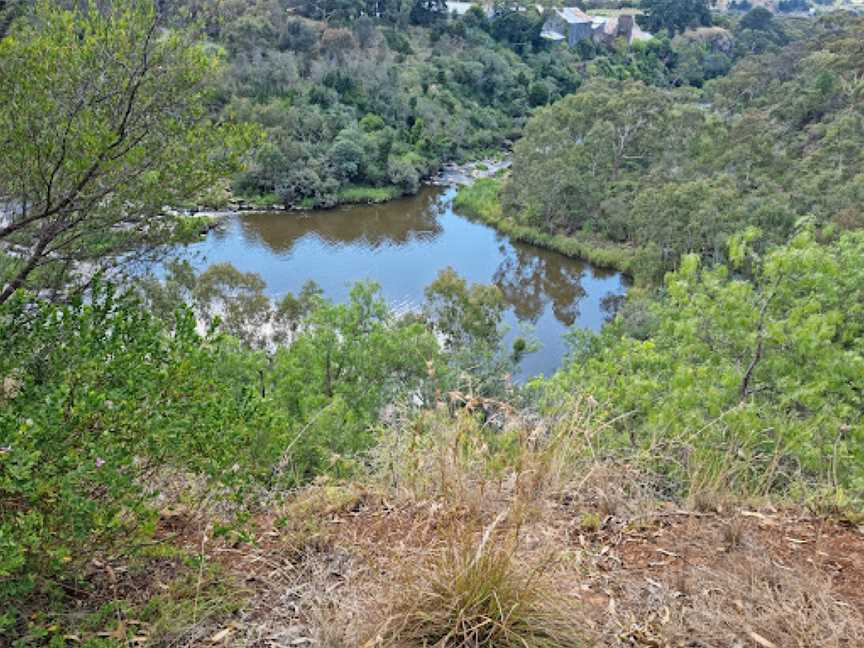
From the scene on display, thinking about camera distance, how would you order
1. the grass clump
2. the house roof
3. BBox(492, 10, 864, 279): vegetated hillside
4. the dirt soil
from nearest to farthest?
1. the grass clump
2. the dirt soil
3. BBox(492, 10, 864, 279): vegetated hillside
4. the house roof

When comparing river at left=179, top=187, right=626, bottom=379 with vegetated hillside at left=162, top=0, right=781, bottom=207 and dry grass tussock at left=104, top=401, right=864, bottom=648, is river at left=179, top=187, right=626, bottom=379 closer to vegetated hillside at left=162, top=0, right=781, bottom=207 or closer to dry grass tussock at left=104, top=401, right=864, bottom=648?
vegetated hillside at left=162, top=0, right=781, bottom=207

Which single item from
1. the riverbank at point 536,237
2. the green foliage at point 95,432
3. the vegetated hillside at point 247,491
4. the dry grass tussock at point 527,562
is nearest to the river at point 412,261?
the riverbank at point 536,237

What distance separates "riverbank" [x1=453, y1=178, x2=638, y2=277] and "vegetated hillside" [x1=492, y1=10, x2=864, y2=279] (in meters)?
0.52

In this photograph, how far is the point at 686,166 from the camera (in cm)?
2592

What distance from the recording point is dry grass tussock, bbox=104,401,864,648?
78.9 inches

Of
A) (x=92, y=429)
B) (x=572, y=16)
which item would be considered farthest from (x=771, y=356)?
(x=572, y=16)

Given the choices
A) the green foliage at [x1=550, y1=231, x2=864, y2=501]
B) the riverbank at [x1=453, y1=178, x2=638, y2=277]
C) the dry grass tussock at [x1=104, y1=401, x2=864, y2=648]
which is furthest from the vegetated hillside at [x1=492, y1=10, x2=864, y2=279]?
the dry grass tussock at [x1=104, y1=401, x2=864, y2=648]

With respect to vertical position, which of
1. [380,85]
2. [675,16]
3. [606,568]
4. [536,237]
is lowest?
[536,237]

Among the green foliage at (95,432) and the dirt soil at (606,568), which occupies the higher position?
the green foliage at (95,432)

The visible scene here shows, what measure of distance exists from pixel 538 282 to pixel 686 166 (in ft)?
26.3

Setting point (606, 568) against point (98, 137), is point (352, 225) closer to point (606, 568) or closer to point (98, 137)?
point (98, 137)

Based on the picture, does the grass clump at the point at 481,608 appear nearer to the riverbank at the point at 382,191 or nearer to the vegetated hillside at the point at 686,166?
the vegetated hillside at the point at 686,166

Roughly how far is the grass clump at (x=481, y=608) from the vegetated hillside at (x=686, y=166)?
710 inches

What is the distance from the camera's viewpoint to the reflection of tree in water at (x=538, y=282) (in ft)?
68.0
